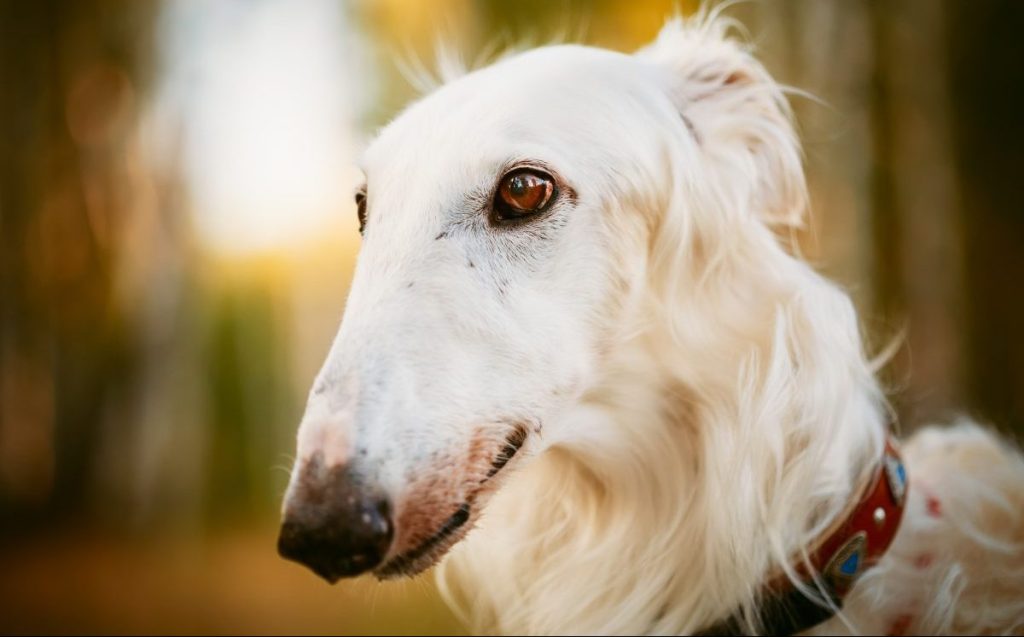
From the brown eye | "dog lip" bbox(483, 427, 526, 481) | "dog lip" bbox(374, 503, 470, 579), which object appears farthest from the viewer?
the brown eye

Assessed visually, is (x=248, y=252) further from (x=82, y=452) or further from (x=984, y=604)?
(x=984, y=604)

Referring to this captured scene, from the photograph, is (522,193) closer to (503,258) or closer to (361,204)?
(503,258)

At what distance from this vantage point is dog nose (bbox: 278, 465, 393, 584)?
1183 millimetres

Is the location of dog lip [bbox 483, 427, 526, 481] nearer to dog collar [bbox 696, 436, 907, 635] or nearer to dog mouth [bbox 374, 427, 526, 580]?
dog mouth [bbox 374, 427, 526, 580]

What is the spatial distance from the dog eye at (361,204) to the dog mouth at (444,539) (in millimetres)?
682

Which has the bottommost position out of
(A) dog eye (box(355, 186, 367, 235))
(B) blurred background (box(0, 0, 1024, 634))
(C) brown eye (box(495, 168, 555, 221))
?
(B) blurred background (box(0, 0, 1024, 634))

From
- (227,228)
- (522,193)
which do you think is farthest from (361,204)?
(227,228)

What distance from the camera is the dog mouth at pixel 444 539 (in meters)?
1.32

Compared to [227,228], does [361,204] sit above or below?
above

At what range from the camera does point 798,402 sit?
167 centimetres

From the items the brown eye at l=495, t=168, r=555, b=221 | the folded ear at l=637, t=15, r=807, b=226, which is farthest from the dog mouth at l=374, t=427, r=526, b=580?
the folded ear at l=637, t=15, r=807, b=226

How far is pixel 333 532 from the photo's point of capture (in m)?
1.18

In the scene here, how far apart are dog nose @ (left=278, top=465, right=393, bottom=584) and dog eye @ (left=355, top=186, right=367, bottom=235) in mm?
795

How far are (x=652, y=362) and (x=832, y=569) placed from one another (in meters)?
0.54
